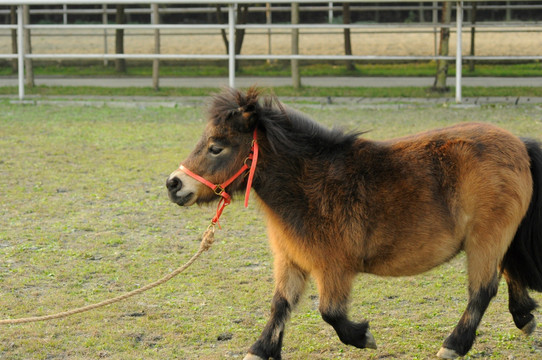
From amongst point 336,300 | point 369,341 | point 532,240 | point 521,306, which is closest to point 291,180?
point 336,300

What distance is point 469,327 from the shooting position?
4.31 metres

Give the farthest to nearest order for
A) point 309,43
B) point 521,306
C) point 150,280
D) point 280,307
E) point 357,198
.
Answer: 1. point 309,43
2. point 150,280
3. point 521,306
4. point 280,307
5. point 357,198

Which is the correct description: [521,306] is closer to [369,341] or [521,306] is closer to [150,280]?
[369,341]

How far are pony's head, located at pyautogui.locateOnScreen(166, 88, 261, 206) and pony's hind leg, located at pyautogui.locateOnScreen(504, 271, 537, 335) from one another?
183cm

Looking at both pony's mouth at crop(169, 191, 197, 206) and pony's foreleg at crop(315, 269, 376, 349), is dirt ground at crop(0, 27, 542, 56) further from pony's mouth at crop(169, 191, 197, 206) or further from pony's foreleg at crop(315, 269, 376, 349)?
pony's foreleg at crop(315, 269, 376, 349)

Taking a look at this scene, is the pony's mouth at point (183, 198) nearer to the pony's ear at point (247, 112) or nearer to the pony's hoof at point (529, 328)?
the pony's ear at point (247, 112)

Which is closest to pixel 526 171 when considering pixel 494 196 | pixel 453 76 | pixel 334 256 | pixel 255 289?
pixel 494 196

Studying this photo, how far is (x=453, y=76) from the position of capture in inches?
808

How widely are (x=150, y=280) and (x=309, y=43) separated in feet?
65.9

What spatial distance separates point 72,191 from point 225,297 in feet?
12.5

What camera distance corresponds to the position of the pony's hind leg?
4703 mm

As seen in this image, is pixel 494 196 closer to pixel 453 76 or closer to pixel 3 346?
pixel 3 346

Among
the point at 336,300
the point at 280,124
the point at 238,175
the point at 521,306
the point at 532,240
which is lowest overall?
the point at 521,306

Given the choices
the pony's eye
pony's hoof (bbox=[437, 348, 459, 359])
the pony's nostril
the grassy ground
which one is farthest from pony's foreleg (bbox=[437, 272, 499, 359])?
the pony's nostril
